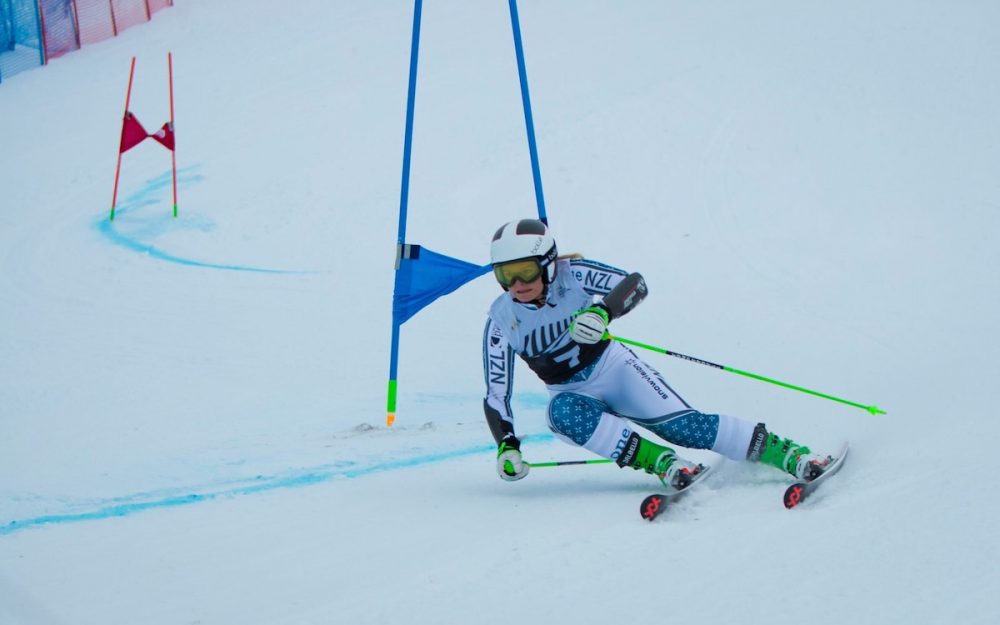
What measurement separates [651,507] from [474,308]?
477 cm

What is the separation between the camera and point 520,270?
14.0 feet

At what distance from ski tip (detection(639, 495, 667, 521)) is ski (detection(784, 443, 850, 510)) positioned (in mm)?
435

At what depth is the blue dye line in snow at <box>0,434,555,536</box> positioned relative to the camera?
4285 millimetres

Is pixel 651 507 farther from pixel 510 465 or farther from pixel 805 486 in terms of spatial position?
pixel 510 465

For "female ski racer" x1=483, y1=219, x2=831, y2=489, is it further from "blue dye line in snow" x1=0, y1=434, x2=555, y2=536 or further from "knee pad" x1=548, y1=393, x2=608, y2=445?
"blue dye line in snow" x1=0, y1=434, x2=555, y2=536

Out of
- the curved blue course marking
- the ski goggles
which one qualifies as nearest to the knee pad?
the ski goggles

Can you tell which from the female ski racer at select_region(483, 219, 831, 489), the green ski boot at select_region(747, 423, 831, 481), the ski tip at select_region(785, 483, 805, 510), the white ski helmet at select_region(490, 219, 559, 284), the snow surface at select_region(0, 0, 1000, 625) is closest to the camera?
the snow surface at select_region(0, 0, 1000, 625)

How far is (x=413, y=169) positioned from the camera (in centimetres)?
1167

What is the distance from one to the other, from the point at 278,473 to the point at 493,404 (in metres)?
1.18

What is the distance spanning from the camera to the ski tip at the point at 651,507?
3.65 m

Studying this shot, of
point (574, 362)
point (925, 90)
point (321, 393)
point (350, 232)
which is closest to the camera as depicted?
point (574, 362)

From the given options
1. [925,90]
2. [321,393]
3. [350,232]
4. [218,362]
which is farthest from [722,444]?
[925,90]

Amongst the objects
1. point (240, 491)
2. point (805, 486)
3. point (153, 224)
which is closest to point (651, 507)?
point (805, 486)

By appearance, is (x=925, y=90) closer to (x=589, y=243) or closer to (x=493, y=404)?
(x=589, y=243)
